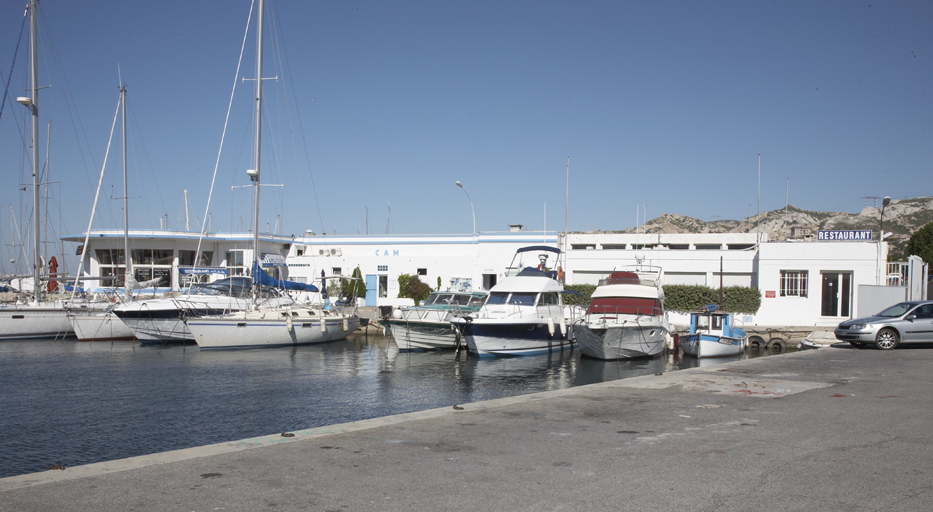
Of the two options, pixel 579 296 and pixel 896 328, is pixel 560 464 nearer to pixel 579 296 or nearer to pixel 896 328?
pixel 896 328

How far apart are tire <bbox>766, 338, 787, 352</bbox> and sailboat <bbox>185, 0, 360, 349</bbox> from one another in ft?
63.7

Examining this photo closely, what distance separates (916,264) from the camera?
32969 mm

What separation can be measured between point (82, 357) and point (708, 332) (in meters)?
24.1

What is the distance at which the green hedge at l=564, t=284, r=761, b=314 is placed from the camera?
3319 cm

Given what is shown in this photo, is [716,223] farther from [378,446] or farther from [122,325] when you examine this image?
[378,446]

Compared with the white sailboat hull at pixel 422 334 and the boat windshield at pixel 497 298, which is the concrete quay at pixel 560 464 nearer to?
the boat windshield at pixel 497 298

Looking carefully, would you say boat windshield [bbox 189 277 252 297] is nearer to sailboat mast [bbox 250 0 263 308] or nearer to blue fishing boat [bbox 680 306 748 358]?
sailboat mast [bbox 250 0 263 308]

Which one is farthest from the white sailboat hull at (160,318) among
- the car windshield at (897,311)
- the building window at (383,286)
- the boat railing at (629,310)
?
the car windshield at (897,311)

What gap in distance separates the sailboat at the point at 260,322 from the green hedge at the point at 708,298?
12.5 meters

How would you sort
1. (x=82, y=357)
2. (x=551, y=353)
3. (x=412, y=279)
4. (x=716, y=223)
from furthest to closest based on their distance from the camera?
(x=716, y=223) < (x=412, y=279) < (x=551, y=353) < (x=82, y=357)

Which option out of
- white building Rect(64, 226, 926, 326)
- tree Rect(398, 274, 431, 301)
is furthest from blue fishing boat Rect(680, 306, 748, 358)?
tree Rect(398, 274, 431, 301)

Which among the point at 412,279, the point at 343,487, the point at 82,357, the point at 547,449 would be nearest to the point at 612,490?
the point at 547,449

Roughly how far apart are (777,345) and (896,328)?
33.2 ft

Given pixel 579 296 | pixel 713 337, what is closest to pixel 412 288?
pixel 579 296
